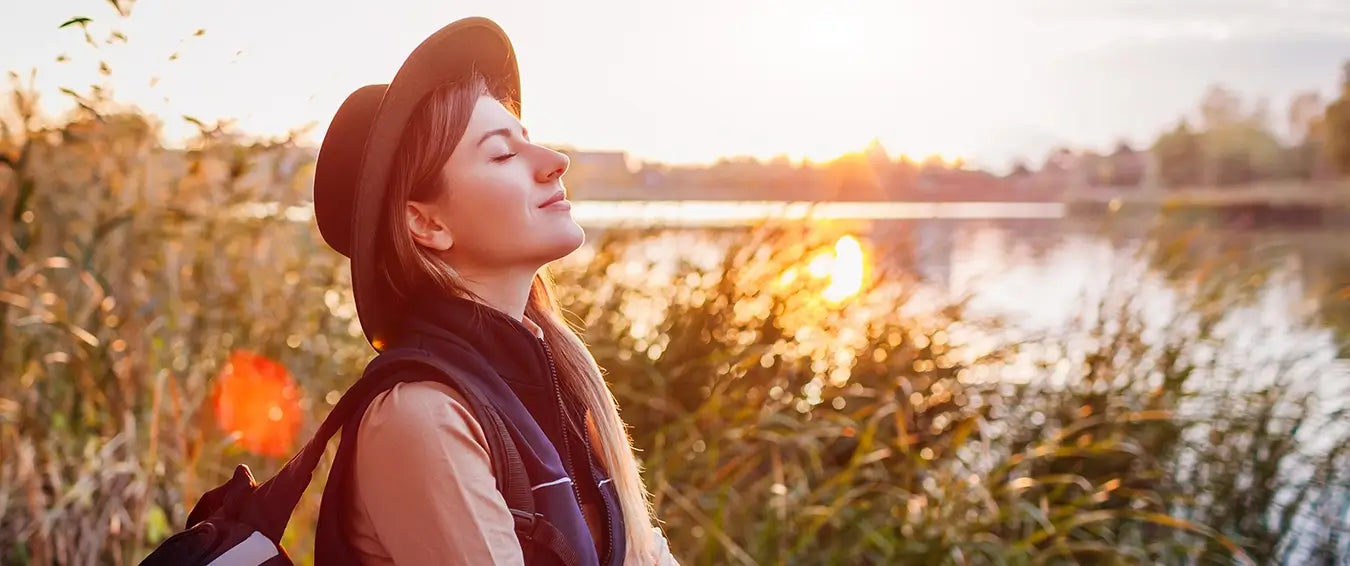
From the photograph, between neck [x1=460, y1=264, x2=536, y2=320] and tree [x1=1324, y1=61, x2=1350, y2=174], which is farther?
tree [x1=1324, y1=61, x2=1350, y2=174]

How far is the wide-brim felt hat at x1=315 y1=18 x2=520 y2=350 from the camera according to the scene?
4.49 feet

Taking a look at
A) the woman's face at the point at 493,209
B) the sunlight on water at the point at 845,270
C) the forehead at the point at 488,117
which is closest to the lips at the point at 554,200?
the woman's face at the point at 493,209

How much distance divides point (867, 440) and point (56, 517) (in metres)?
2.06

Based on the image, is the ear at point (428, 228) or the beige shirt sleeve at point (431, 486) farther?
the ear at point (428, 228)

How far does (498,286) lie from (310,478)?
35 centimetres

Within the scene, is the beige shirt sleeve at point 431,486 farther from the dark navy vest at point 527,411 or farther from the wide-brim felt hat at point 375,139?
the wide-brim felt hat at point 375,139

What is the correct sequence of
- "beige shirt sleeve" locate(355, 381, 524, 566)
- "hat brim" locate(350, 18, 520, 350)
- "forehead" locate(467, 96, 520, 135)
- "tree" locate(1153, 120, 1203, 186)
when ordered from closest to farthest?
"beige shirt sleeve" locate(355, 381, 524, 566) → "hat brim" locate(350, 18, 520, 350) → "forehead" locate(467, 96, 520, 135) → "tree" locate(1153, 120, 1203, 186)

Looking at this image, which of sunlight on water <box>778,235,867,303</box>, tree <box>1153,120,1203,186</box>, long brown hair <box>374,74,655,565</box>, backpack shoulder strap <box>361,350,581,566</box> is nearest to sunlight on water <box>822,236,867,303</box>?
sunlight on water <box>778,235,867,303</box>

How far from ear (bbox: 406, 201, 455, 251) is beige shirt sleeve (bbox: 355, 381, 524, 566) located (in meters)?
0.25

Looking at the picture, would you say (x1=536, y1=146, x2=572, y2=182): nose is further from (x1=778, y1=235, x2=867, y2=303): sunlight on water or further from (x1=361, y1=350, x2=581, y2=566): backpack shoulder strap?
(x1=778, y1=235, x2=867, y2=303): sunlight on water

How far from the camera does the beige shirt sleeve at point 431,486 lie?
4.02 feet

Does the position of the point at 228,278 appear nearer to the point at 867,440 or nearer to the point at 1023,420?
the point at 867,440

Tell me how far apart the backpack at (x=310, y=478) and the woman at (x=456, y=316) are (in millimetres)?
11

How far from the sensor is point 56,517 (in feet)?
9.08
